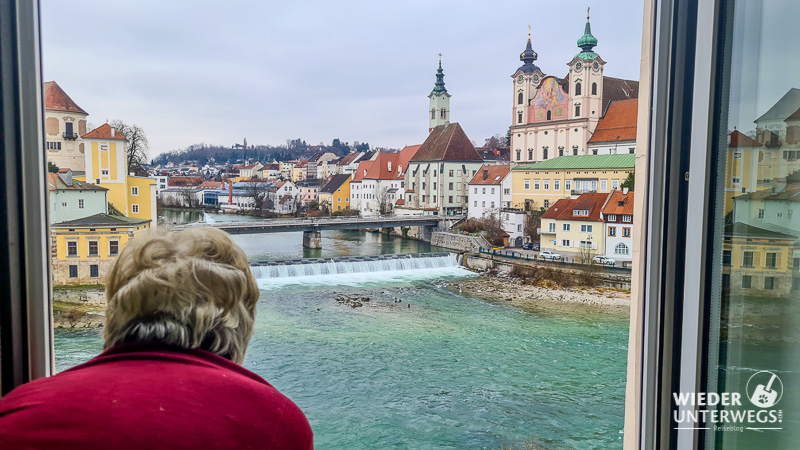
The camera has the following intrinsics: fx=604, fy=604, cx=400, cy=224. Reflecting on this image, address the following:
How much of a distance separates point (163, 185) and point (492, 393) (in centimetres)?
1563

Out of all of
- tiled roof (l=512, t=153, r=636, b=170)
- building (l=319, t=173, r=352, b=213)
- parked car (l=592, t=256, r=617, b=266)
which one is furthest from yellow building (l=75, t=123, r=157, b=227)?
building (l=319, t=173, r=352, b=213)

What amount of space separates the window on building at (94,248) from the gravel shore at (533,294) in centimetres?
597

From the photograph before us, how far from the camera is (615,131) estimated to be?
20.0 m

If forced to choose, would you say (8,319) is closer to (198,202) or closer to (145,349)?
(145,349)

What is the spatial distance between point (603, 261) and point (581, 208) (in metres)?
1.81

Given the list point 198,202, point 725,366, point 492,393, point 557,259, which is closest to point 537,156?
point 557,259

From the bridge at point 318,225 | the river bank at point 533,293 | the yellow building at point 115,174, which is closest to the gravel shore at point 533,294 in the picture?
the river bank at point 533,293

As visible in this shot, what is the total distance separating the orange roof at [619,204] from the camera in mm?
12398

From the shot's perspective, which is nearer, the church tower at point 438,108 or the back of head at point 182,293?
the back of head at point 182,293

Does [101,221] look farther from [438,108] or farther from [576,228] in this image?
[438,108]

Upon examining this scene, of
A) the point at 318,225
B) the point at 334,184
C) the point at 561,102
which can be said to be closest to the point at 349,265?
the point at 318,225

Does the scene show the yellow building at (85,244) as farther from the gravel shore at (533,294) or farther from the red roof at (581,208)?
the red roof at (581,208)

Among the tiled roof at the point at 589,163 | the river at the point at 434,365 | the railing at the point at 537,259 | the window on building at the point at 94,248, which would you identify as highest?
the tiled roof at the point at 589,163

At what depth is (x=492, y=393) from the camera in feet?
18.4
